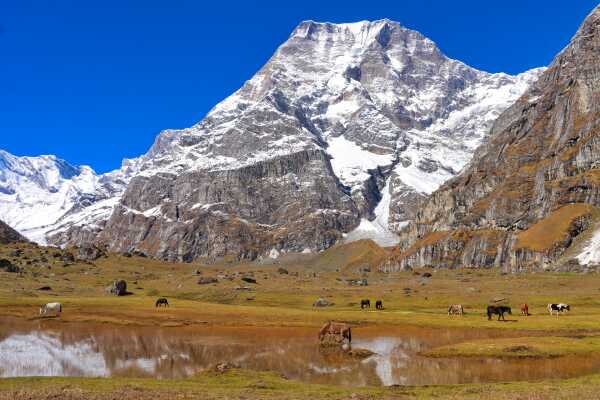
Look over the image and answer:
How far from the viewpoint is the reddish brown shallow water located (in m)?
43.5

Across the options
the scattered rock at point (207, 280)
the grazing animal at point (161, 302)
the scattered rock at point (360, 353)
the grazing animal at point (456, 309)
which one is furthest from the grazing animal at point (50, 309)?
the scattered rock at point (207, 280)

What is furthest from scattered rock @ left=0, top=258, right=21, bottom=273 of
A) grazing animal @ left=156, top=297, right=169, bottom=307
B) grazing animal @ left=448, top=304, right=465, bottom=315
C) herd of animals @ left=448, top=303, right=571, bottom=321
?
herd of animals @ left=448, top=303, right=571, bottom=321

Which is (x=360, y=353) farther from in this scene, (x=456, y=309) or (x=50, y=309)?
(x=50, y=309)

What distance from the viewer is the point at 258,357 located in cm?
5184

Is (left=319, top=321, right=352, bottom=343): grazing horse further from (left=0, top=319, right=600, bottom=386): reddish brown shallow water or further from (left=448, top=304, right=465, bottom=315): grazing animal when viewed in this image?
(left=448, top=304, right=465, bottom=315): grazing animal

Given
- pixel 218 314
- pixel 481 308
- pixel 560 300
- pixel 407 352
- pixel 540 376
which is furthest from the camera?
pixel 560 300

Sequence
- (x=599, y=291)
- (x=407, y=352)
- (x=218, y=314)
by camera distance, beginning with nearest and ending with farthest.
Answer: (x=407, y=352)
(x=218, y=314)
(x=599, y=291)

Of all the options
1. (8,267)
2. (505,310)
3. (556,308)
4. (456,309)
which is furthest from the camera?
(8,267)

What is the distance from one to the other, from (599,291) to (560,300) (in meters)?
23.3

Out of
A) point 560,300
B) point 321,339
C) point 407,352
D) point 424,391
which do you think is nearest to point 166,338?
point 321,339

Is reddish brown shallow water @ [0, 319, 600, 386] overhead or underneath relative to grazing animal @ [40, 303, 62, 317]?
underneath

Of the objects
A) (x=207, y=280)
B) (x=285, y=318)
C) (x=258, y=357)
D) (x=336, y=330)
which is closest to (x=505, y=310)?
(x=285, y=318)

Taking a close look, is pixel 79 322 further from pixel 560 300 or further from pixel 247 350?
pixel 560 300

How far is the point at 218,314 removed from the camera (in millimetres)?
93062
